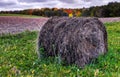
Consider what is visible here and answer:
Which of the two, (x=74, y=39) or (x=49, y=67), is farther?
(x=74, y=39)

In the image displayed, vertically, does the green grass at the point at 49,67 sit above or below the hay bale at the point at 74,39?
below

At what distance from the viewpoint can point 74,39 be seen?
32.5ft

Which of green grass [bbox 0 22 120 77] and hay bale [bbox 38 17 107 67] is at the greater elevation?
hay bale [bbox 38 17 107 67]

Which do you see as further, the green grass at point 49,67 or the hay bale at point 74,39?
the hay bale at point 74,39

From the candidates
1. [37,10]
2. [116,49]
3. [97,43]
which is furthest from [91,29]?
[37,10]

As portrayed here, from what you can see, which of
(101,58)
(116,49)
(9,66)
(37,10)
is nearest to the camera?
(9,66)

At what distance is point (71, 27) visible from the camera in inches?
404

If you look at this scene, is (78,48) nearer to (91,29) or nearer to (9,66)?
(91,29)

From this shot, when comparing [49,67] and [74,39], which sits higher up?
[74,39]

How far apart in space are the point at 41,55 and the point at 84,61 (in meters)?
1.55

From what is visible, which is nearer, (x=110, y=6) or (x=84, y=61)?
(x=84, y=61)

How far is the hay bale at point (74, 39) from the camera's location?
991 cm

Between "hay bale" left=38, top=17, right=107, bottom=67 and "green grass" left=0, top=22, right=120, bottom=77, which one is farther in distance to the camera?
"hay bale" left=38, top=17, right=107, bottom=67

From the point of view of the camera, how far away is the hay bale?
32.5 feet
